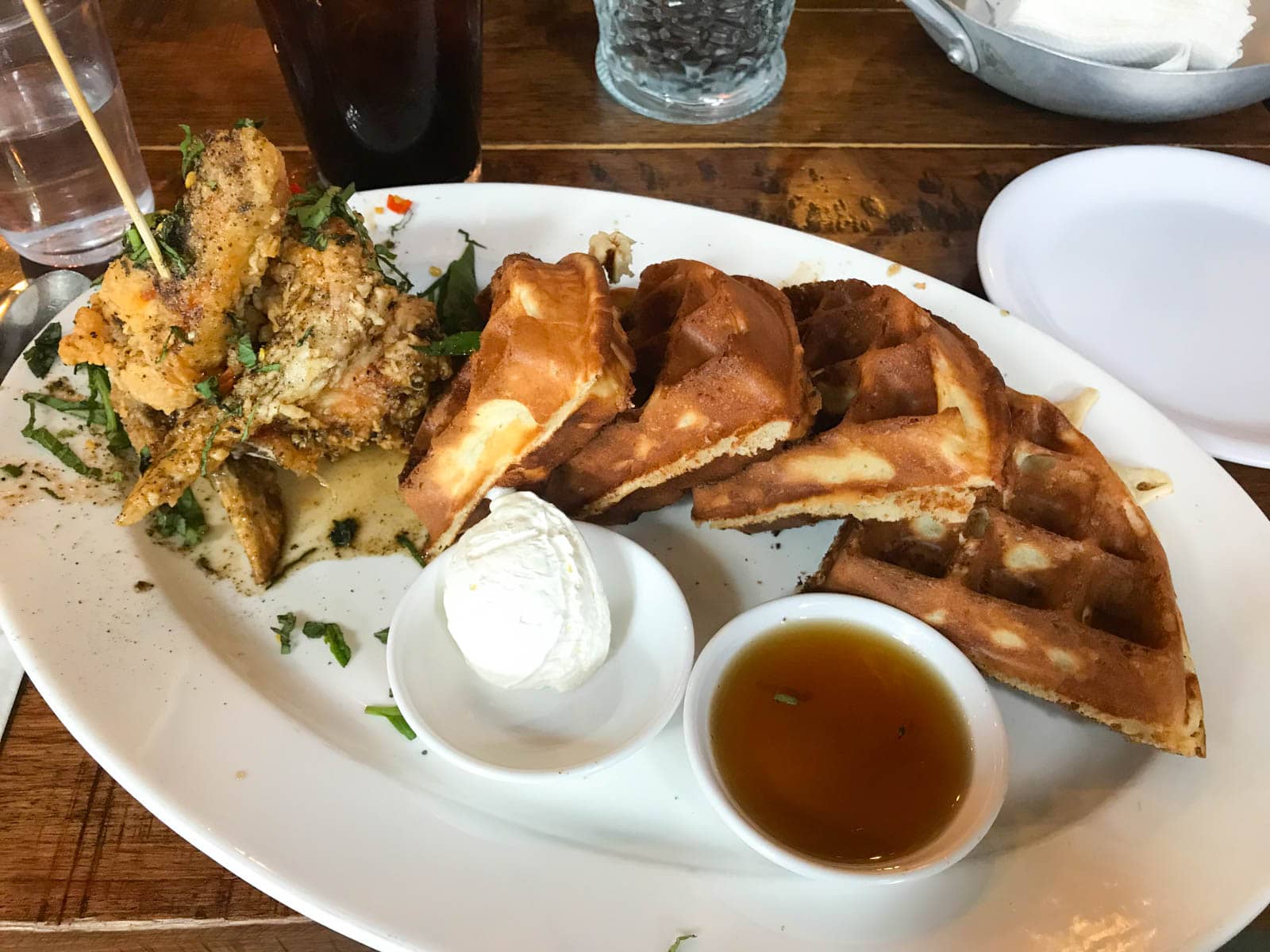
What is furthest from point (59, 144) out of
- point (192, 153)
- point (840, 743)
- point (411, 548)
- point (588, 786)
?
point (840, 743)

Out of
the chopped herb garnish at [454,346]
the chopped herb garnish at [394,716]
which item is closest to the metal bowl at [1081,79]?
the chopped herb garnish at [454,346]

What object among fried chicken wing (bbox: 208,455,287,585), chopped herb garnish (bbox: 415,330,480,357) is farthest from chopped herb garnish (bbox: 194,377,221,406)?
chopped herb garnish (bbox: 415,330,480,357)

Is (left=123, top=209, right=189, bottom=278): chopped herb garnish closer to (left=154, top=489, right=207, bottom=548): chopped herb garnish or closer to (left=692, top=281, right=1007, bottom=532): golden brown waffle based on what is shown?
(left=154, top=489, right=207, bottom=548): chopped herb garnish

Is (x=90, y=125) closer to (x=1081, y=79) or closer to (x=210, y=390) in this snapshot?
(x=210, y=390)

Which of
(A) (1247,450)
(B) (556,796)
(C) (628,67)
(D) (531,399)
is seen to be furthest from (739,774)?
(C) (628,67)

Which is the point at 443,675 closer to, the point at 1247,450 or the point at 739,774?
the point at 739,774

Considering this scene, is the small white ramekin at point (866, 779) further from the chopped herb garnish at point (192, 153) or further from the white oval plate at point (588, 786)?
the chopped herb garnish at point (192, 153)
